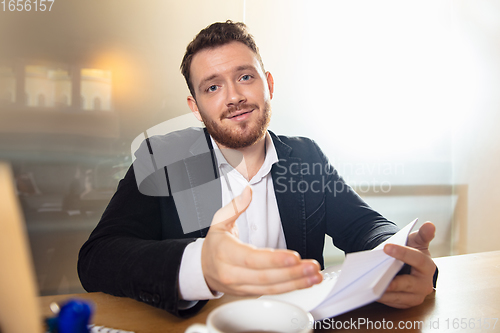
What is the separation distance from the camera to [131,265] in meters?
0.66

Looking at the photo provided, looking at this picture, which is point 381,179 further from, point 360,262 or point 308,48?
point 360,262

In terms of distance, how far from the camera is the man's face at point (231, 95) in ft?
4.09

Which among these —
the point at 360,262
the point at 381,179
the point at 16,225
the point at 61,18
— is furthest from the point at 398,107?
the point at 16,225

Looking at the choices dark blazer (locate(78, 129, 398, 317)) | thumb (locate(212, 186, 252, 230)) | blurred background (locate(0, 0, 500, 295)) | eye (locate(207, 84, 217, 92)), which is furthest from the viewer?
blurred background (locate(0, 0, 500, 295))

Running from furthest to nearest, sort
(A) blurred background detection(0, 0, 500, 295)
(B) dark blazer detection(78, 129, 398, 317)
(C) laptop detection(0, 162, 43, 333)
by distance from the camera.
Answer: (A) blurred background detection(0, 0, 500, 295)
(B) dark blazer detection(78, 129, 398, 317)
(C) laptop detection(0, 162, 43, 333)

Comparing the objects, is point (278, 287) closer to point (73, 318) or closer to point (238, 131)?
point (73, 318)

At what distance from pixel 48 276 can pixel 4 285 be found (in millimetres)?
2024

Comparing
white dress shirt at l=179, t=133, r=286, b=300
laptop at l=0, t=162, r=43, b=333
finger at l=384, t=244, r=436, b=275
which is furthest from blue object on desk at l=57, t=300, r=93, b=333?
white dress shirt at l=179, t=133, r=286, b=300

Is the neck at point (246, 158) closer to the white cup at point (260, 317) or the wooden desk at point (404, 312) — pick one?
the wooden desk at point (404, 312)

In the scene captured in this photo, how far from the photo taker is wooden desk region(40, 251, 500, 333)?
1.87 ft

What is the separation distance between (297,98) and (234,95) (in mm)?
1298

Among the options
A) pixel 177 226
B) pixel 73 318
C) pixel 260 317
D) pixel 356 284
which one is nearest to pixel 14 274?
pixel 73 318

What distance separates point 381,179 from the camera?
269 cm

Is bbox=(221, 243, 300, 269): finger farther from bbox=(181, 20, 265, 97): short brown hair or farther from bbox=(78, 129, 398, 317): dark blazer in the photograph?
bbox=(181, 20, 265, 97): short brown hair
